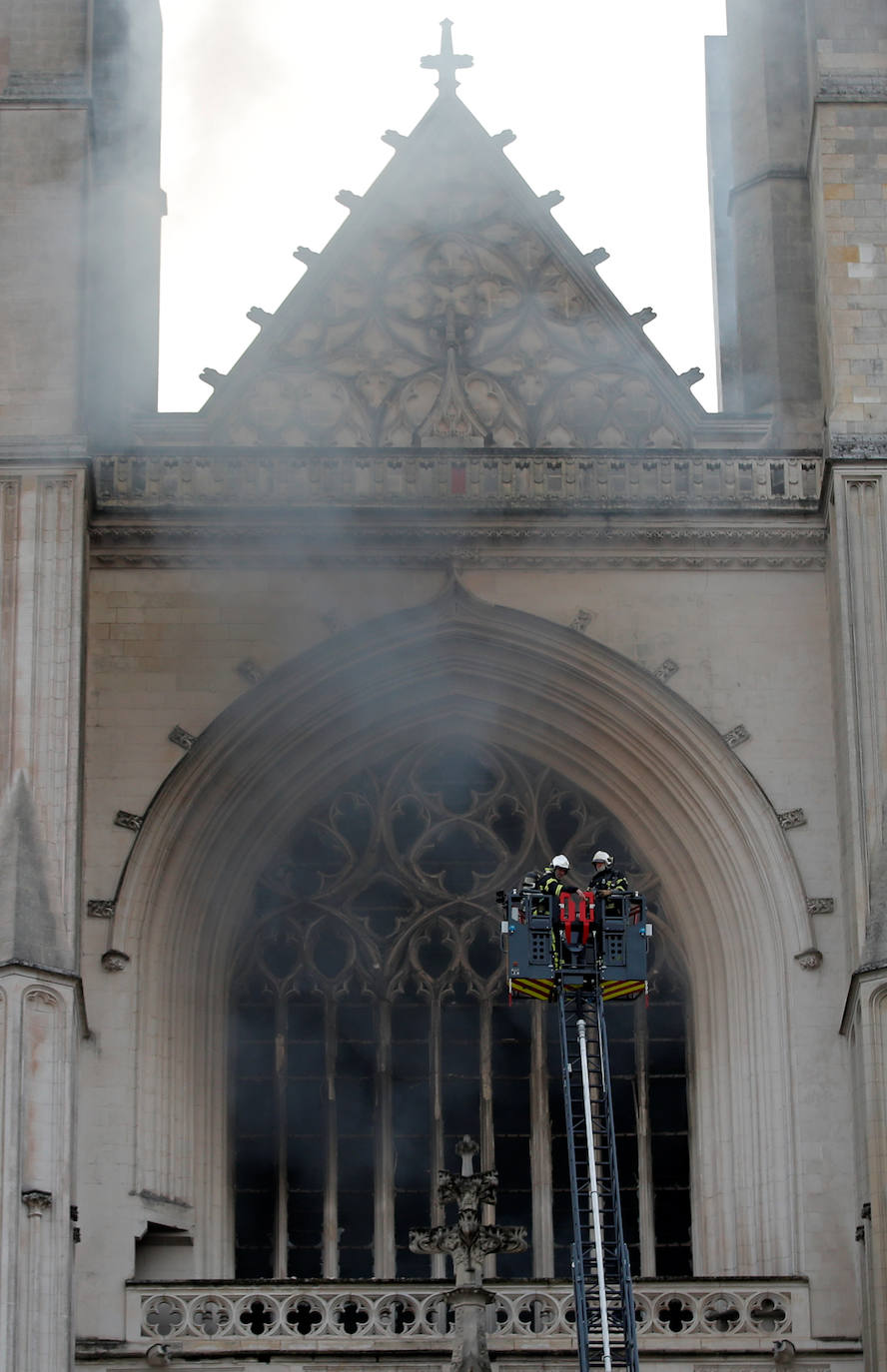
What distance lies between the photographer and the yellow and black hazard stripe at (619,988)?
23.2 meters

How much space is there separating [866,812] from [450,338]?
17.4 ft

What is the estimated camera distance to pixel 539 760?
27578 millimetres

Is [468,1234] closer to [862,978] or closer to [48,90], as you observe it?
[862,978]

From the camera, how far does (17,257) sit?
2738cm

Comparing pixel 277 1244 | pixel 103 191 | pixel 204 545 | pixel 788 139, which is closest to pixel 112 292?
pixel 103 191

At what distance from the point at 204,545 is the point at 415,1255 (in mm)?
5074

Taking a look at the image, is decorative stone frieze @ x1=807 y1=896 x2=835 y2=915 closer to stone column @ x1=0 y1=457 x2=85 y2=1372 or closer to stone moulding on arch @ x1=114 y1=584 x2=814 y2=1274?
stone moulding on arch @ x1=114 y1=584 x2=814 y2=1274

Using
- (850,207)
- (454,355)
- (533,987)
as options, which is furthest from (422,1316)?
(850,207)

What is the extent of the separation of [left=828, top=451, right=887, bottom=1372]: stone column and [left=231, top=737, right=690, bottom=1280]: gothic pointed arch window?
71.2 inches

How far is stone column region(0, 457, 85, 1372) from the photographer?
24.0m

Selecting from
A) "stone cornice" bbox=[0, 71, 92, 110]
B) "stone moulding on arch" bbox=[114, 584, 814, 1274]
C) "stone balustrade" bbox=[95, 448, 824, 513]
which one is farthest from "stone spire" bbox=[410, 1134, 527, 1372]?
"stone cornice" bbox=[0, 71, 92, 110]

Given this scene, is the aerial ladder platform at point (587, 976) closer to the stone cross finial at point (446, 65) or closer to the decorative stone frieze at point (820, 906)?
the decorative stone frieze at point (820, 906)

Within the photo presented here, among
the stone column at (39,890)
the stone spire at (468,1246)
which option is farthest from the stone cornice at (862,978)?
the stone column at (39,890)

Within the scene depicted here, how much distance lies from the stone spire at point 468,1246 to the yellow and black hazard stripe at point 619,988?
128 centimetres
